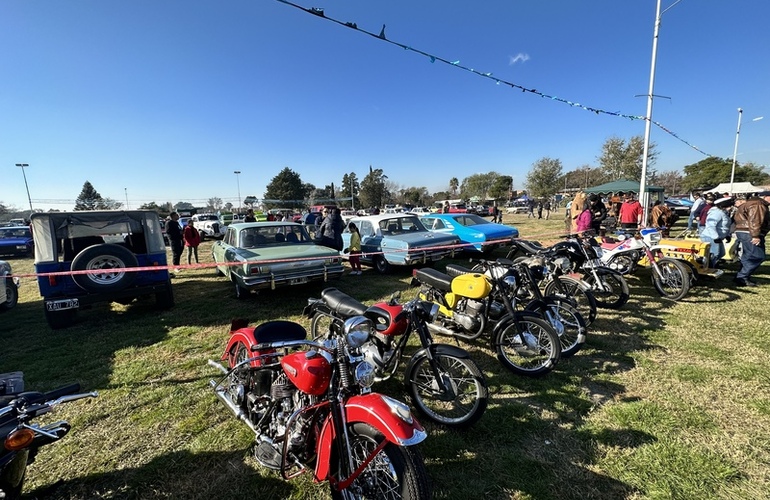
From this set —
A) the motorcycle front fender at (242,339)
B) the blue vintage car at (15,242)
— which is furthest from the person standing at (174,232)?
the blue vintage car at (15,242)

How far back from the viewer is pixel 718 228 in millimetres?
6555

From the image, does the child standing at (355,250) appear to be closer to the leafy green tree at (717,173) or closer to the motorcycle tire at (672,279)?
the motorcycle tire at (672,279)

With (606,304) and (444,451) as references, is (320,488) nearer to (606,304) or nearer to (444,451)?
(444,451)

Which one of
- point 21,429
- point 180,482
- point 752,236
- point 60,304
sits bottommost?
point 180,482

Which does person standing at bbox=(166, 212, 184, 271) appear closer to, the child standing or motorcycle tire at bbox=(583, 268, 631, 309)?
the child standing

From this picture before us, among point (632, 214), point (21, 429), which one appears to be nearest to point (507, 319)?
point (21, 429)

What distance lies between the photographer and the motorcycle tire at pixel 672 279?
565 centimetres

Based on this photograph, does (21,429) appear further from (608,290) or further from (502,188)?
(502,188)

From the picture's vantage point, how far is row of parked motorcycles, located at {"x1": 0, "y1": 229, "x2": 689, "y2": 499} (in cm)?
174

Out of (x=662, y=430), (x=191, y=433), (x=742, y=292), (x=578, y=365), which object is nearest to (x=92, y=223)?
(x=191, y=433)

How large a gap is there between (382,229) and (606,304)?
210 inches

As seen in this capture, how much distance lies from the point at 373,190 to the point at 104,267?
6734cm

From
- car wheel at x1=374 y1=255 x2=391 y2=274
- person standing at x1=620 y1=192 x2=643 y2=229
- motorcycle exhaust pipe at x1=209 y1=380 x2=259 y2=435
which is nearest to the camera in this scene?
motorcycle exhaust pipe at x1=209 y1=380 x2=259 y2=435

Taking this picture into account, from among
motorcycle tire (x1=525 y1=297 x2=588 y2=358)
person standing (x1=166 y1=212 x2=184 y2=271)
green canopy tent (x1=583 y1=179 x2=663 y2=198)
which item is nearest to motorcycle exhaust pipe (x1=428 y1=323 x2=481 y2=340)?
motorcycle tire (x1=525 y1=297 x2=588 y2=358)
